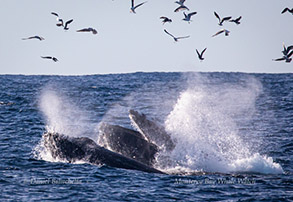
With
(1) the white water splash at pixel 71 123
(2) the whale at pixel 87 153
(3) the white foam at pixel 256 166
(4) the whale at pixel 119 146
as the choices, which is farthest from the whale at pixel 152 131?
(1) the white water splash at pixel 71 123

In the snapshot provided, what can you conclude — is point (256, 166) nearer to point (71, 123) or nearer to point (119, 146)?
point (119, 146)

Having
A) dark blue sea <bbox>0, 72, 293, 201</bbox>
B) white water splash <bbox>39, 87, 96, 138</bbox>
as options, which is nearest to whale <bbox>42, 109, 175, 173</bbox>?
dark blue sea <bbox>0, 72, 293, 201</bbox>

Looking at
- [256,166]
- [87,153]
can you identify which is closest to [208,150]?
[256,166]

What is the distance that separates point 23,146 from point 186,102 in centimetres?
959

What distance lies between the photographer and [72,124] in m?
33.6

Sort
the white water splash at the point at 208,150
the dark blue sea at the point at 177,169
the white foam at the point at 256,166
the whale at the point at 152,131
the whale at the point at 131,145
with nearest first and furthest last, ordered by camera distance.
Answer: the dark blue sea at the point at 177,169, the whale at the point at 131,145, the white foam at the point at 256,166, the whale at the point at 152,131, the white water splash at the point at 208,150

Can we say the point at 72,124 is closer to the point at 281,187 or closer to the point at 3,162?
the point at 3,162

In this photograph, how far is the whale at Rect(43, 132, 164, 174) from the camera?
60.2 ft

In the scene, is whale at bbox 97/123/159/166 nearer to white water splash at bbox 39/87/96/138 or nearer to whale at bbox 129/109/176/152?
whale at bbox 129/109/176/152

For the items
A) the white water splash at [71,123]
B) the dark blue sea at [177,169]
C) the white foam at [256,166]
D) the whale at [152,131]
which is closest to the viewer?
the dark blue sea at [177,169]

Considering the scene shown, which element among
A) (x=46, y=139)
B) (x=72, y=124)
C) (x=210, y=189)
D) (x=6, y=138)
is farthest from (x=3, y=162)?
(x=72, y=124)

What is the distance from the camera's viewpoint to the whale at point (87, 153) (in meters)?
18.4

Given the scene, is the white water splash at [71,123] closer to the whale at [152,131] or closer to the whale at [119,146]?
the whale at [119,146]

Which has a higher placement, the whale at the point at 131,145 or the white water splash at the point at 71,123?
the white water splash at the point at 71,123
